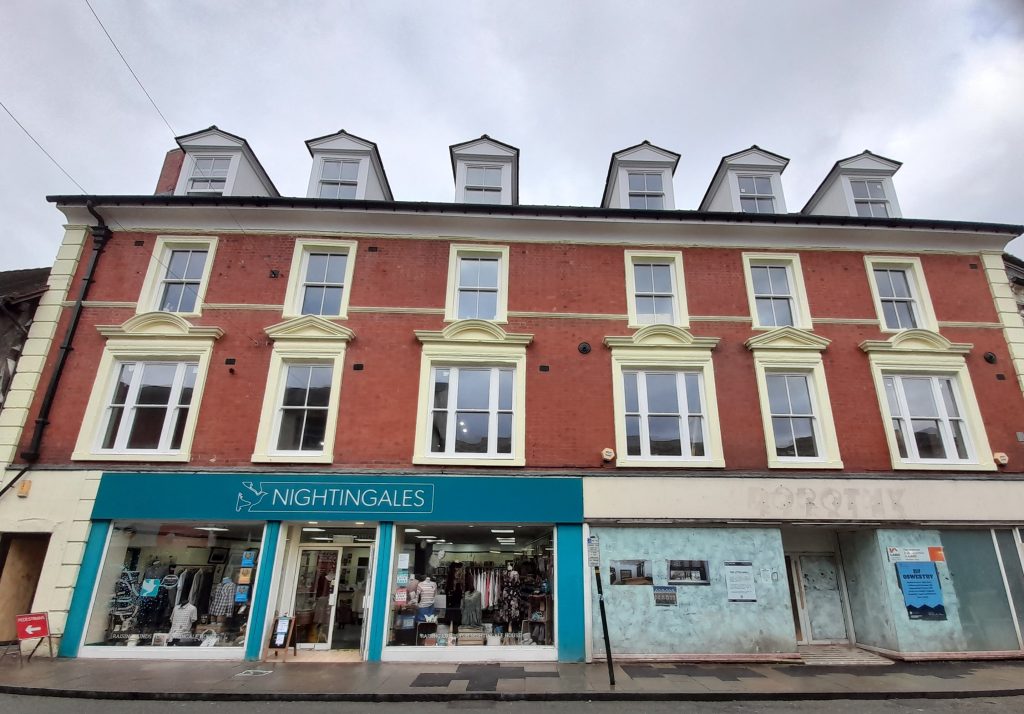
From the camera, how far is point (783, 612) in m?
9.97

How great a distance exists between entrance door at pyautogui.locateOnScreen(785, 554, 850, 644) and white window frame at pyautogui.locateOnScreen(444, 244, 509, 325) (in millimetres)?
8483

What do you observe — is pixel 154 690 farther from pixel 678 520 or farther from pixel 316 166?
pixel 316 166

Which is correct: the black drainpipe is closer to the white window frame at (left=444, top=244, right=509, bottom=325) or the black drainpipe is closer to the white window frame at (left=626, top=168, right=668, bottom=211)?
the white window frame at (left=444, top=244, right=509, bottom=325)

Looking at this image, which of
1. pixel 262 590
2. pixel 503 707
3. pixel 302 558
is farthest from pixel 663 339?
pixel 262 590

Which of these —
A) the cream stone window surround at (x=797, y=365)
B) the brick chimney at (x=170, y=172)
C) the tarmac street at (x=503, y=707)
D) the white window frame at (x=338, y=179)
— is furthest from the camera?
the brick chimney at (x=170, y=172)

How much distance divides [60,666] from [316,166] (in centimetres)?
1147

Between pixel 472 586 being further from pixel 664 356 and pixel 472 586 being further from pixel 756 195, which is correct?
pixel 756 195

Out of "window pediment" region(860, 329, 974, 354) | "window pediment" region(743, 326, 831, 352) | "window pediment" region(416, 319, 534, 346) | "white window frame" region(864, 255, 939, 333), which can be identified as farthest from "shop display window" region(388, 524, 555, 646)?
"white window frame" region(864, 255, 939, 333)

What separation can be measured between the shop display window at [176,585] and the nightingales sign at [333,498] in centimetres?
64

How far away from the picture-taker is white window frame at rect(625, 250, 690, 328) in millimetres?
11891

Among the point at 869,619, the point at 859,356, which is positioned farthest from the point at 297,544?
the point at 859,356

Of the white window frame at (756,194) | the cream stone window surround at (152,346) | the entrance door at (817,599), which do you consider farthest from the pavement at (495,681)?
the white window frame at (756,194)

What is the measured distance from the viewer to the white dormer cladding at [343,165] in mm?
13266

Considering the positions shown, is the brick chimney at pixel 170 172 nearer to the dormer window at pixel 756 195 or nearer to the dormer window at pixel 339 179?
the dormer window at pixel 339 179
